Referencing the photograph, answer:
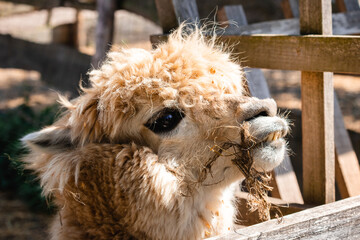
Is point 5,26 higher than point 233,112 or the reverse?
the reverse

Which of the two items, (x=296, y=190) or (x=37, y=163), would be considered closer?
(x=37, y=163)

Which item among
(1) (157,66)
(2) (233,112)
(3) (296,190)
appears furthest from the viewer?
(3) (296,190)

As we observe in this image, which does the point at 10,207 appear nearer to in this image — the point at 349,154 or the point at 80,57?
the point at 80,57

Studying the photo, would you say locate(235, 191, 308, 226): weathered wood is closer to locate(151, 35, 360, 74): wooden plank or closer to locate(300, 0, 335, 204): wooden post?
locate(300, 0, 335, 204): wooden post

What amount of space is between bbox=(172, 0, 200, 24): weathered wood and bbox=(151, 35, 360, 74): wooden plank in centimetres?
32

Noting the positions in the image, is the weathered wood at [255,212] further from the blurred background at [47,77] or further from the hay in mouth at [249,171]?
the blurred background at [47,77]

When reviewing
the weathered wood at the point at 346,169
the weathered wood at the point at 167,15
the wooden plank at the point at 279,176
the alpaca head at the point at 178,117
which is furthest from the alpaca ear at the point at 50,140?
the weathered wood at the point at 346,169

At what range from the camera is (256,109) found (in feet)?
7.17

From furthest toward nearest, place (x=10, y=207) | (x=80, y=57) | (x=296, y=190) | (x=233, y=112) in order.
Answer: (x=80, y=57)
(x=10, y=207)
(x=296, y=190)
(x=233, y=112)

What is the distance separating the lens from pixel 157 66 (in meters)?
2.45

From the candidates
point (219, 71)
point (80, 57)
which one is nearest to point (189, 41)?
point (219, 71)

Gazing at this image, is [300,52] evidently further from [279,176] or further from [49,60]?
[49,60]

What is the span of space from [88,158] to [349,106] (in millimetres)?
6343

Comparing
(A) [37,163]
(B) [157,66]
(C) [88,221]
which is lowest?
(C) [88,221]
